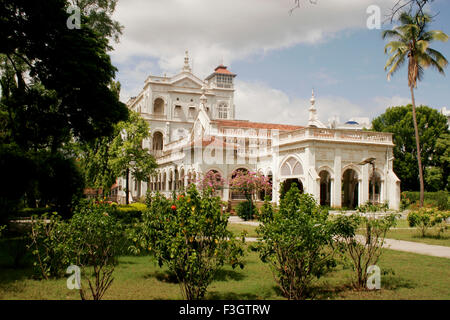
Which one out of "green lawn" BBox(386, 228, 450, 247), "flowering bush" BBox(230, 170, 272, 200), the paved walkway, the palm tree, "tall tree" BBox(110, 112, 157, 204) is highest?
the palm tree

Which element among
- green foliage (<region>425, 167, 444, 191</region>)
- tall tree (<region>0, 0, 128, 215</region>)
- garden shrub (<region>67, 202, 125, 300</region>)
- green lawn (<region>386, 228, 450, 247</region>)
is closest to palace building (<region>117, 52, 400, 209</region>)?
green lawn (<region>386, 228, 450, 247</region>)

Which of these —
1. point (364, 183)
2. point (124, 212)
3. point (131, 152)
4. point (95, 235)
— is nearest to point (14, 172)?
point (124, 212)

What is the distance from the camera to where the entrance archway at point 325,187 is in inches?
1281

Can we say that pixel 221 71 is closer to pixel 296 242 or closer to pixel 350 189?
pixel 350 189

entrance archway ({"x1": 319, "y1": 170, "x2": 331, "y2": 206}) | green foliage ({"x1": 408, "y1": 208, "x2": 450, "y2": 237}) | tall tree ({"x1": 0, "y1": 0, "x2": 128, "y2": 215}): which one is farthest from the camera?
entrance archway ({"x1": 319, "y1": 170, "x2": 331, "y2": 206})

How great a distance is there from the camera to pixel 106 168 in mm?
32094

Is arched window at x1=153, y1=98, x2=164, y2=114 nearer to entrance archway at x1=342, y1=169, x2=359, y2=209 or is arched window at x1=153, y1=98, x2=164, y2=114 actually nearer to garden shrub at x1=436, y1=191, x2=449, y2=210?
entrance archway at x1=342, y1=169, x2=359, y2=209

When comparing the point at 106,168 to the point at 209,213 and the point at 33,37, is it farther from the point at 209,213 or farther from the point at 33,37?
the point at 209,213

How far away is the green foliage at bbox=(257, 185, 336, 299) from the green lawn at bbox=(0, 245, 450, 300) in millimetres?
513

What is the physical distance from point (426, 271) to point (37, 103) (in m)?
13.4

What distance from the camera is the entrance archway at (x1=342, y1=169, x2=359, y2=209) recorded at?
32.3 metres

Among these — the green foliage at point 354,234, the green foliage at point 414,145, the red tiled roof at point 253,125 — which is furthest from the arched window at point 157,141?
the green foliage at point 354,234

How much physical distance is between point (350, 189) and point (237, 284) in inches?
1045

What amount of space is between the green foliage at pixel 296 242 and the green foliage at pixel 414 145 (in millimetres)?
37673
